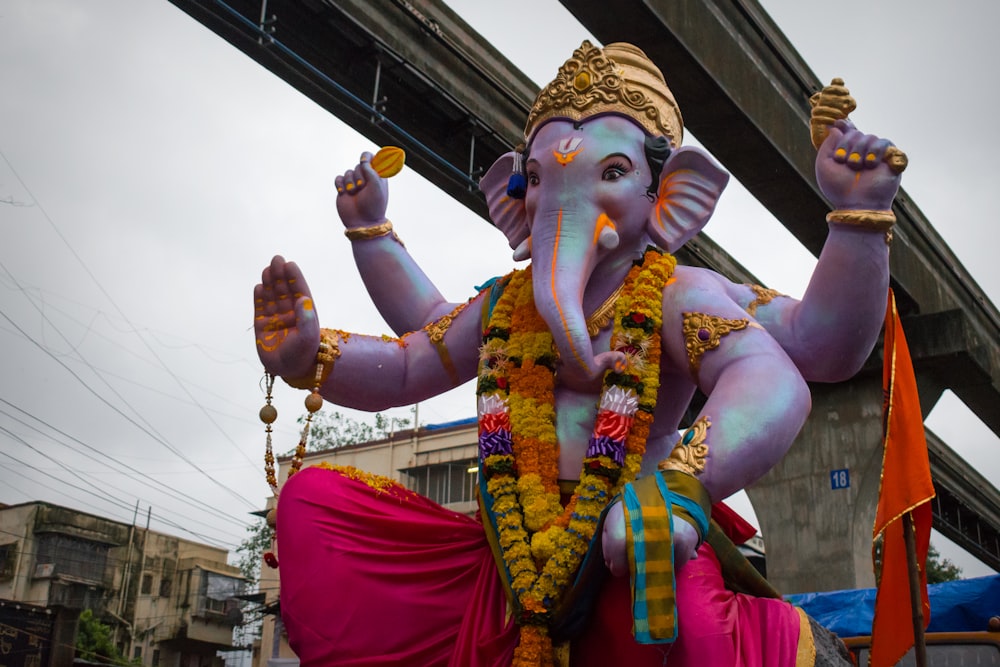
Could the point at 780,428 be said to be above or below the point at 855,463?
below

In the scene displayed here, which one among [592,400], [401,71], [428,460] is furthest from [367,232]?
[428,460]

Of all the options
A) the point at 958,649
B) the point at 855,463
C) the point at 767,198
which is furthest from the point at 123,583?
the point at 958,649

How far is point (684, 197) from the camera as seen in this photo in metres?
3.08

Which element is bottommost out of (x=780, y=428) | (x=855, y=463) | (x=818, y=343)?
(x=780, y=428)

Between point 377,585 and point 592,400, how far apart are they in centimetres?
A: 73

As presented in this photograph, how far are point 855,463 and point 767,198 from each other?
3.10 metres

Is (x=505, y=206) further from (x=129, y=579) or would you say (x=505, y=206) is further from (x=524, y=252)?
(x=129, y=579)

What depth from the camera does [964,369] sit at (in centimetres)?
877

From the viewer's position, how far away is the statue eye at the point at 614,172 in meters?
2.97

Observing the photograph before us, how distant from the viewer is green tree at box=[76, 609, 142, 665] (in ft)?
53.5

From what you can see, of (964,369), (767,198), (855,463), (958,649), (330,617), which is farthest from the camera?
(855,463)

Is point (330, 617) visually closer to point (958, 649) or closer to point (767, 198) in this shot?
point (958, 649)

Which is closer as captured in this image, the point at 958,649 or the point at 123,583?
the point at 958,649

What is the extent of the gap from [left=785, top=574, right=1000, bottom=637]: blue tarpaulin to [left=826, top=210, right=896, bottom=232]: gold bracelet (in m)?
3.28
